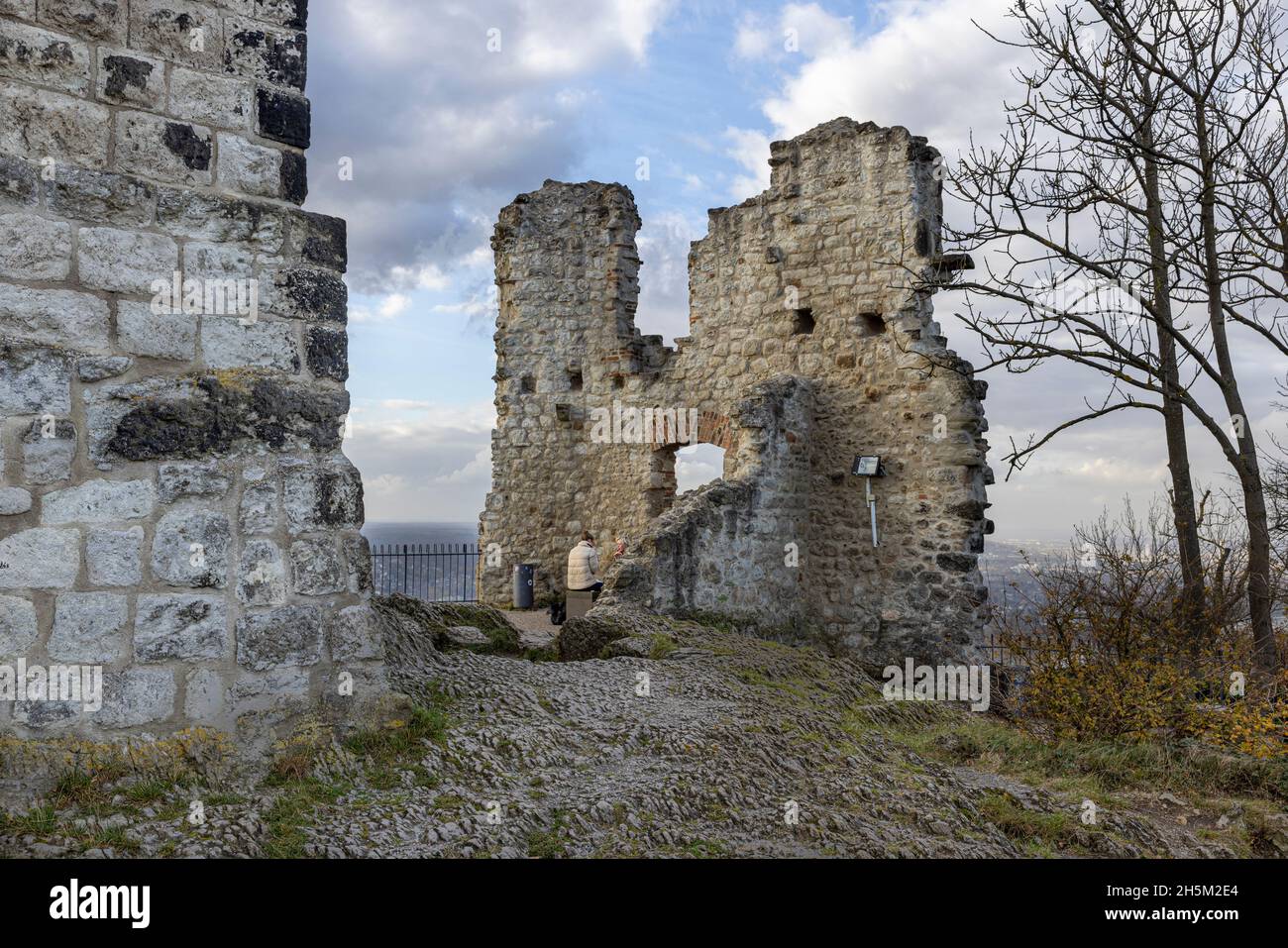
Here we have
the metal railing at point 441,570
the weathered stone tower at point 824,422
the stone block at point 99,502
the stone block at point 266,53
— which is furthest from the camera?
the metal railing at point 441,570

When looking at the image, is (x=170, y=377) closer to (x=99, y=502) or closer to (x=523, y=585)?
(x=99, y=502)

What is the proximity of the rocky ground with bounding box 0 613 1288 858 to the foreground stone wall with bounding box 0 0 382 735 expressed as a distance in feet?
1.48

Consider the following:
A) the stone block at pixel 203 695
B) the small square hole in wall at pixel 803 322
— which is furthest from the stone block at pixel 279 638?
the small square hole in wall at pixel 803 322

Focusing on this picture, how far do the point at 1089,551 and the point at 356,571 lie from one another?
246 inches

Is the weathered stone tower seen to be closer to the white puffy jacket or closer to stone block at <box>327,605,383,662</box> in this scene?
the white puffy jacket

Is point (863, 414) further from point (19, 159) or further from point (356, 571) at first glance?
point (19, 159)

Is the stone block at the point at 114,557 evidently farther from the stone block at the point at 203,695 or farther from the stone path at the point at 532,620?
the stone path at the point at 532,620

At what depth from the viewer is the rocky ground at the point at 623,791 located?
3.66 metres

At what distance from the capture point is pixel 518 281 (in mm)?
14852

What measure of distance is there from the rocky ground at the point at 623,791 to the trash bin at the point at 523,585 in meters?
7.55

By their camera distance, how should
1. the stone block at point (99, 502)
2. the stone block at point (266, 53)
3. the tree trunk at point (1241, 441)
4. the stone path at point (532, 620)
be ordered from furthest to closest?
the stone path at point (532, 620) < the tree trunk at point (1241, 441) < the stone block at point (266, 53) < the stone block at point (99, 502)

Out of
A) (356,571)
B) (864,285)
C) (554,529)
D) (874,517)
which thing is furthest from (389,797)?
(554,529)

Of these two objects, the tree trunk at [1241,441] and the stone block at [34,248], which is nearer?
the stone block at [34,248]

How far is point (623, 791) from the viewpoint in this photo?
14.3ft
